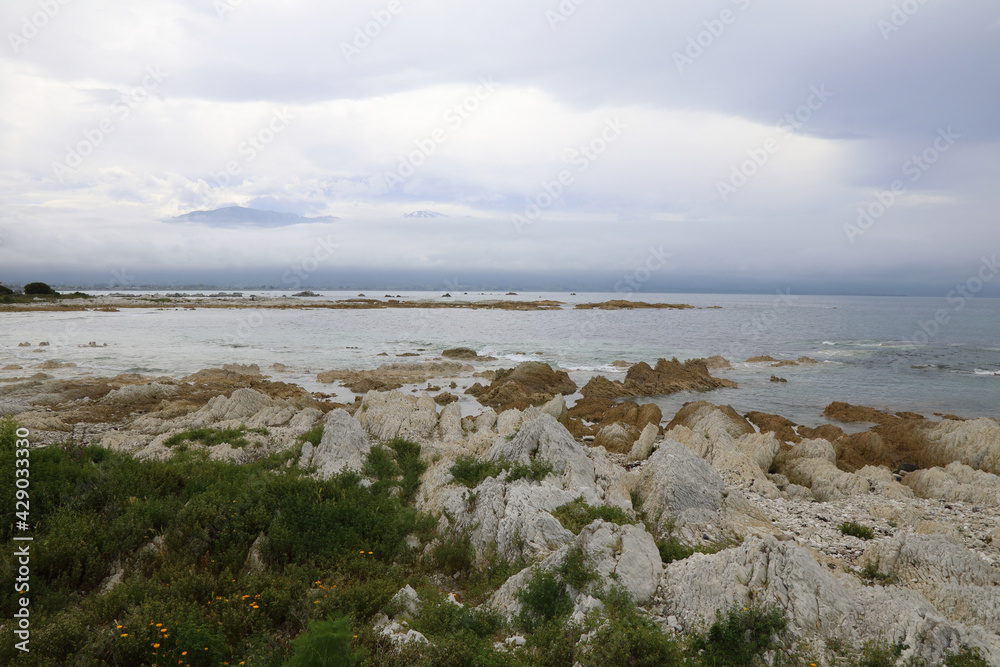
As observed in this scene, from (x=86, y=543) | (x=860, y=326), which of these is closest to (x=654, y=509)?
(x=86, y=543)

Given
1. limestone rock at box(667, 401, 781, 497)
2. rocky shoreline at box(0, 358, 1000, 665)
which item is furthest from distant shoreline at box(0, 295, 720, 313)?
limestone rock at box(667, 401, 781, 497)

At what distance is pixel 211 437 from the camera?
577 inches

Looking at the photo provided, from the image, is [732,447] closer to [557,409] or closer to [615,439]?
[615,439]

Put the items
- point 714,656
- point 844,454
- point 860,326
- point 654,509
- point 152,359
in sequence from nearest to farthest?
point 714,656 → point 654,509 → point 844,454 → point 152,359 → point 860,326

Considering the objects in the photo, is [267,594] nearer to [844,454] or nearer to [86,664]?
[86,664]

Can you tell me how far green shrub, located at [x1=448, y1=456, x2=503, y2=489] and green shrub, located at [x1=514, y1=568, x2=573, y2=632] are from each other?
3.80 meters

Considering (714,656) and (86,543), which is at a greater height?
(86,543)

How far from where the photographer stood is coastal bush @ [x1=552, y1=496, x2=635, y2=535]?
953 centimetres

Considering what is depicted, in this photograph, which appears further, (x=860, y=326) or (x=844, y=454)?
(x=860, y=326)

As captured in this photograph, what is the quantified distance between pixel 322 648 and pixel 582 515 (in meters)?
5.63

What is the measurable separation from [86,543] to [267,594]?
3513 mm

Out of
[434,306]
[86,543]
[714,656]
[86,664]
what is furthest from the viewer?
[434,306]

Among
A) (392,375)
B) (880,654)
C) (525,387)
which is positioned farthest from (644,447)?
(392,375)

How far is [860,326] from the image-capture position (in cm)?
8881
